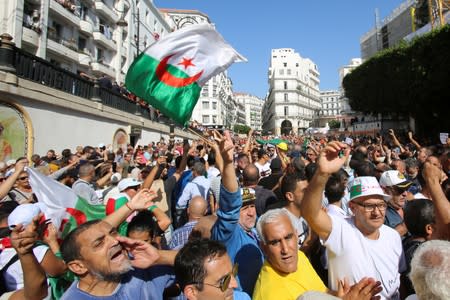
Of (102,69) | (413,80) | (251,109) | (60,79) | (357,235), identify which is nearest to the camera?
(357,235)

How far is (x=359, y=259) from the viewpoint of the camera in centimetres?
223

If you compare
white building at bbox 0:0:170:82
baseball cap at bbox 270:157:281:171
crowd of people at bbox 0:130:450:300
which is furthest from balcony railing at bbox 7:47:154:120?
crowd of people at bbox 0:130:450:300

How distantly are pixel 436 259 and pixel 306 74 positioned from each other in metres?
99.1

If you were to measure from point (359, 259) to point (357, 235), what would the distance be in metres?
0.17

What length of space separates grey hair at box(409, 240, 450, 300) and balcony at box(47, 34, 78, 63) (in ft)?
76.1

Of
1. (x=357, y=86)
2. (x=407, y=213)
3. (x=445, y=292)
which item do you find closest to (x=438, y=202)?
(x=407, y=213)

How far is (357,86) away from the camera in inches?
1314

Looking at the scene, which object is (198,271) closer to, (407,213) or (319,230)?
(319,230)

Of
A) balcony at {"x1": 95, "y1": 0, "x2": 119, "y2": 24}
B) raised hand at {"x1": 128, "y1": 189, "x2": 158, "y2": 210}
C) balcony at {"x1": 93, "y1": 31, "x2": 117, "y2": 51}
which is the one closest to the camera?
raised hand at {"x1": 128, "y1": 189, "x2": 158, "y2": 210}

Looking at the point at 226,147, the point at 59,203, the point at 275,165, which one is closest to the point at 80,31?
the point at 275,165

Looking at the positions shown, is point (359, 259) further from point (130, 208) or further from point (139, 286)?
point (130, 208)

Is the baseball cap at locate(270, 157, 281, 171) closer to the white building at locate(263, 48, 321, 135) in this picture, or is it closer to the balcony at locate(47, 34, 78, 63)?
the balcony at locate(47, 34, 78, 63)

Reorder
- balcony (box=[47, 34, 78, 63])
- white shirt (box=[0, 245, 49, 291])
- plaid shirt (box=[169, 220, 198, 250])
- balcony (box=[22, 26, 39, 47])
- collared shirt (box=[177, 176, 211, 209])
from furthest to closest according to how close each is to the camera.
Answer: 1. balcony (box=[47, 34, 78, 63])
2. balcony (box=[22, 26, 39, 47])
3. collared shirt (box=[177, 176, 211, 209])
4. plaid shirt (box=[169, 220, 198, 250])
5. white shirt (box=[0, 245, 49, 291])

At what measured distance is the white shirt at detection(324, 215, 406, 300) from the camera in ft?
7.29
